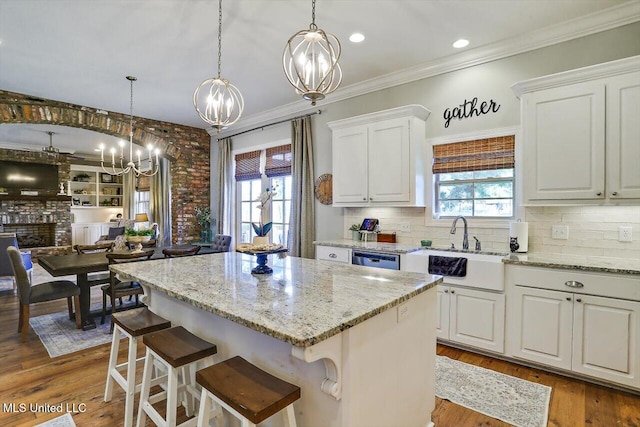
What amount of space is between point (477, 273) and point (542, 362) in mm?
810

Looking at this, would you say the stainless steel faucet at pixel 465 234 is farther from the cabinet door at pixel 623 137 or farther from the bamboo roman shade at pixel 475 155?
the cabinet door at pixel 623 137

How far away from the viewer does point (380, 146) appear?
12.1 feet

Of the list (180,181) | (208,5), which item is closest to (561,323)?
(208,5)

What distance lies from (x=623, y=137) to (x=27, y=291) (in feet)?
18.1

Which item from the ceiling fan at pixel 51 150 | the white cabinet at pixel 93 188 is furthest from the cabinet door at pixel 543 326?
the white cabinet at pixel 93 188

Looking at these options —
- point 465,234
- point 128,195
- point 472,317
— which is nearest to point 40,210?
point 128,195

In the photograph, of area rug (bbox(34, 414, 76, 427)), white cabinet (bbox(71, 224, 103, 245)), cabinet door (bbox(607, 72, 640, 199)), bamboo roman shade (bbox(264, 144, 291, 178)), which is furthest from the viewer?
white cabinet (bbox(71, 224, 103, 245))

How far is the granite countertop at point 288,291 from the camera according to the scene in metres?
1.20

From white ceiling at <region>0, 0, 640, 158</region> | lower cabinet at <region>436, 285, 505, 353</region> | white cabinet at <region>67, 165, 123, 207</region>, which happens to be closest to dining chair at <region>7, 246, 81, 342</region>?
white ceiling at <region>0, 0, 640, 158</region>

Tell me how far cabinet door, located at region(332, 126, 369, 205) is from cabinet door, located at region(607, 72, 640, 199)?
216 centimetres

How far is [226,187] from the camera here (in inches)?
243

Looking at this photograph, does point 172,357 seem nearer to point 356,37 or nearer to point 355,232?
point 355,232

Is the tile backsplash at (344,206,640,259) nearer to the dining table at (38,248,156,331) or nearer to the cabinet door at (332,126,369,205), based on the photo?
the cabinet door at (332,126,369,205)

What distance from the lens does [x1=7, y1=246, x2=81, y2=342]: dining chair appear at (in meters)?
3.27
